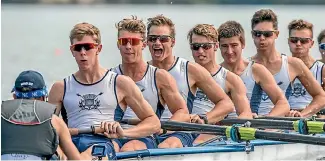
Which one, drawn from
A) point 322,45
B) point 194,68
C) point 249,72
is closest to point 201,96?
point 194,68

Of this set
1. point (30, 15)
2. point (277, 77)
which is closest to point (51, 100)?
point (277, 77)

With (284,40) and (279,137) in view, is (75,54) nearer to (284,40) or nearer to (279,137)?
(279,137)

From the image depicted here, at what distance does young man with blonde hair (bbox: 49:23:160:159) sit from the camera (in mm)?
7035

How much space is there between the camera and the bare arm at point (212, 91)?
8.59m

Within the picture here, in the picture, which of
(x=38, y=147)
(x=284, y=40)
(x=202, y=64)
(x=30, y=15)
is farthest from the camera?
(x=30, y=15)

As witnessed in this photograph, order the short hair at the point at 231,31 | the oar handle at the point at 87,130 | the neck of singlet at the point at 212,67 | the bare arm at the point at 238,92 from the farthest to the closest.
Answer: the short hair at the point at 231,31, the neck of singlet at the point at 212,67, the bare arm at the point at 238,92, the oar handle at the point at 87,130

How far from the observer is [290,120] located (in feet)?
28.7

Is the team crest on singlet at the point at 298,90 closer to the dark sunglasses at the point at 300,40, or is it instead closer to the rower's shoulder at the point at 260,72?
the dark sunglasses at the point at 300,40

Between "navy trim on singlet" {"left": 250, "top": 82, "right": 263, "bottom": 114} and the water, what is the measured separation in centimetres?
493

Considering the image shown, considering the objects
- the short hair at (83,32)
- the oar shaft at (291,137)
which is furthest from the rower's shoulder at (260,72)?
the short hair at (83,32)

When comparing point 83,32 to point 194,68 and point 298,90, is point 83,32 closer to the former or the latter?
point 194,68

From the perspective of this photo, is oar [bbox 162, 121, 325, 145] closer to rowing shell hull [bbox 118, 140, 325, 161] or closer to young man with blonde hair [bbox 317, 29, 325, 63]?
rowing shell hull [bbox 118, 140, 325, 161]

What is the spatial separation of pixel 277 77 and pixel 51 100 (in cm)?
358

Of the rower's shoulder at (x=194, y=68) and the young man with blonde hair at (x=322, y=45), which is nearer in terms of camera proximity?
the rower's shoulder at (x=194, y=68)
